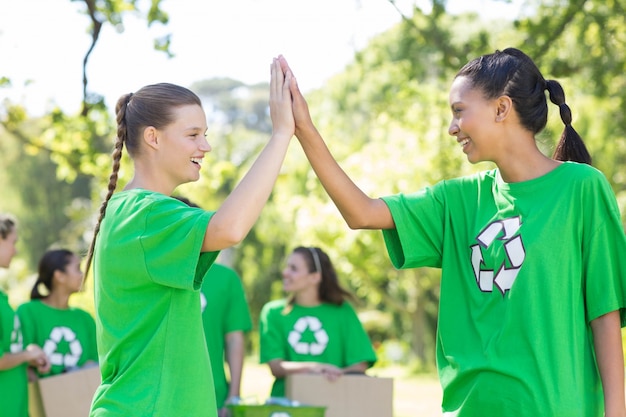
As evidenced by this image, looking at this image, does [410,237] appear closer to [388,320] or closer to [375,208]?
[375,208]

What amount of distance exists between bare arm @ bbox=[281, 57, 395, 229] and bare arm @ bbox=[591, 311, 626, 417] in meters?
0.78

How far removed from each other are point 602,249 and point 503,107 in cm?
56

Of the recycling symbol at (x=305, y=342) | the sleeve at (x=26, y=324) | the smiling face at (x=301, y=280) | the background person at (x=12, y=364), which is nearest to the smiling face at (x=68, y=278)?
the sleeve at (x=26, y=324)

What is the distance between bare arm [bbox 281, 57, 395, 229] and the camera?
121 inches

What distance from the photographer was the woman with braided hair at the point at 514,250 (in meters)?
2.75

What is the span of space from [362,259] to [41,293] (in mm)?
13633

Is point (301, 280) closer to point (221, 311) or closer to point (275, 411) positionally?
point (221, 311)

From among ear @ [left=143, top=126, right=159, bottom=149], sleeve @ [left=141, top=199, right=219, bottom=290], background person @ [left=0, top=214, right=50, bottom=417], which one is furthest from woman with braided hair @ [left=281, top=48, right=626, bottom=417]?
background person @ [left=0, top=214, right=50, bottom=417]

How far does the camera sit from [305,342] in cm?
667

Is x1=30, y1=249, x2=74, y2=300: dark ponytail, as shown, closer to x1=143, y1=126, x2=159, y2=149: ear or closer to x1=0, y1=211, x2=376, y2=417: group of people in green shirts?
x1=0, y1=211, x2=376, y2=417: group of people in green shirts

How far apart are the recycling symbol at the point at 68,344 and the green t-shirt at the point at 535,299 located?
4.24 meters

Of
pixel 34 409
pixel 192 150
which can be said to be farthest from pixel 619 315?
pixel 34 409

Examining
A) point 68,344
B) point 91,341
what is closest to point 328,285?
point 91,341

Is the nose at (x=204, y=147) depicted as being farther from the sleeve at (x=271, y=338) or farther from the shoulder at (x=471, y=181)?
the sleeve at (x=271, y=338)
